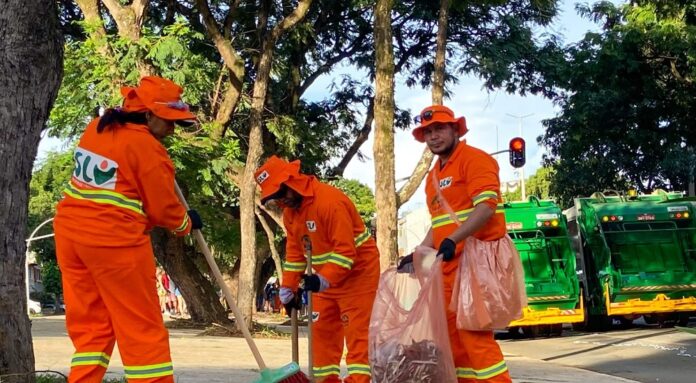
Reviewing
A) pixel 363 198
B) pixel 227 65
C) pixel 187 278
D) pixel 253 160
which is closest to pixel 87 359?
pixel 253 160

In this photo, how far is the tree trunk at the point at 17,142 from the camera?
19.3ft

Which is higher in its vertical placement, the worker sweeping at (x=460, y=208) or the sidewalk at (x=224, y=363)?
the worker sweeping at (x=460, y=208)

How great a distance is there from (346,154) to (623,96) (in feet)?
20.6

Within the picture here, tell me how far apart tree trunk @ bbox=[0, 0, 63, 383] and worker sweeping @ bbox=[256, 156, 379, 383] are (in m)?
1.43

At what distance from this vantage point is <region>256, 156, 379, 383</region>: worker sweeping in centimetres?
631

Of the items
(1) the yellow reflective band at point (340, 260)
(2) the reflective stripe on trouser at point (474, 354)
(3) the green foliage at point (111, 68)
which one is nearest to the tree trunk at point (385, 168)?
(3) the green foliage at point (111, 68)

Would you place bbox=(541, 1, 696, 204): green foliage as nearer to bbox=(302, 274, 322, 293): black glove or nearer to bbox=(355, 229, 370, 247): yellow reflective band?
bbox=(355, 229, 370, 247): yellow reflective band

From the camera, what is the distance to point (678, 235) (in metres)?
17.7

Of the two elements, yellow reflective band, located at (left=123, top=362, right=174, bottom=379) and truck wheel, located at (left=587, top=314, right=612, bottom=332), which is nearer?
yellow reflective band, located at (left=123, top=362, right=174, bottom=379)

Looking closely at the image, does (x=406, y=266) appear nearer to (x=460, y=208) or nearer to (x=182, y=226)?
(x=460, y=208)

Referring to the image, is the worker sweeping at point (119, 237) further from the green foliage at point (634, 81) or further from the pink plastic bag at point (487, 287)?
the green foliage at point (634, 81)

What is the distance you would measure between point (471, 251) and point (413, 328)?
58 centimetres

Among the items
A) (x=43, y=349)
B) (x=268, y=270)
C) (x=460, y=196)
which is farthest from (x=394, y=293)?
(x=268, y=270)

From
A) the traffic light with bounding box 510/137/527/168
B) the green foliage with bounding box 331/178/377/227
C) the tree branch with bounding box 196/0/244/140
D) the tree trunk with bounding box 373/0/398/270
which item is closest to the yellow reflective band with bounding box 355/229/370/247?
the tree trunk with bounding box 373/0/398/270
